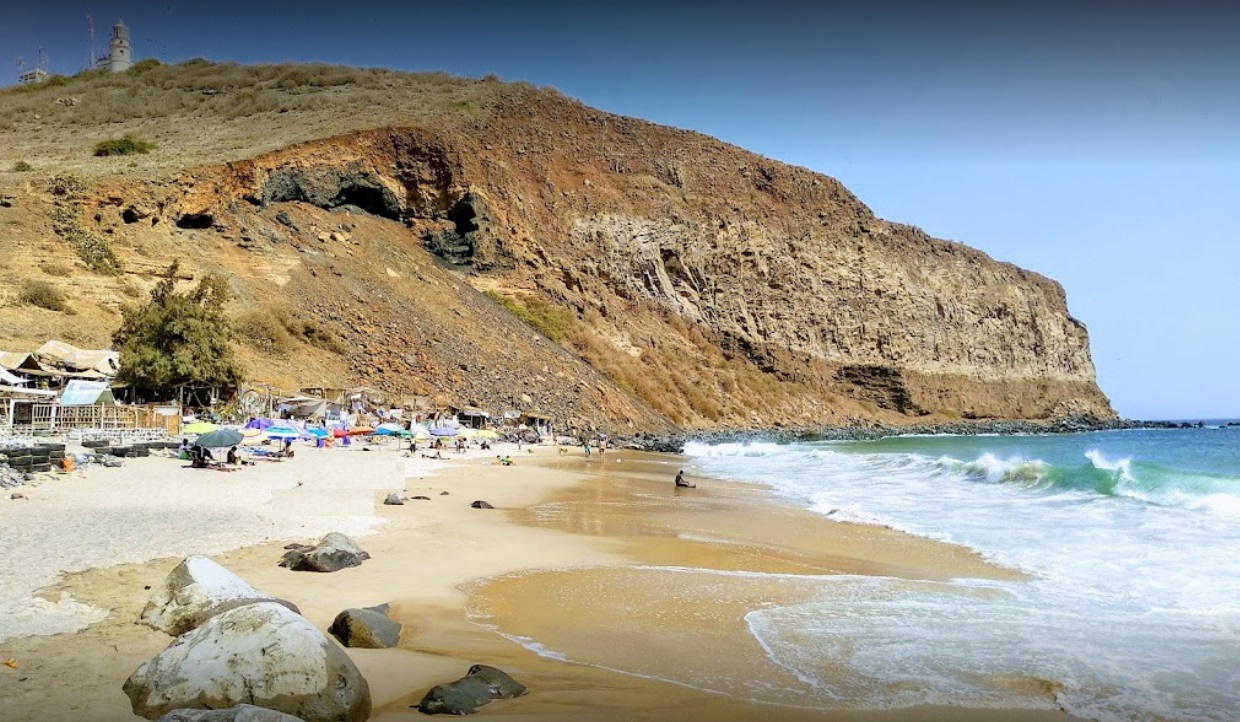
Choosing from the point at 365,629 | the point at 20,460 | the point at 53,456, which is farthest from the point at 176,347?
the point at 365,629

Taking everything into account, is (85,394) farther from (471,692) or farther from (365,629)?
(471,692)

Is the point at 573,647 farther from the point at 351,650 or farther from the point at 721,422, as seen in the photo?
the point at 721,422

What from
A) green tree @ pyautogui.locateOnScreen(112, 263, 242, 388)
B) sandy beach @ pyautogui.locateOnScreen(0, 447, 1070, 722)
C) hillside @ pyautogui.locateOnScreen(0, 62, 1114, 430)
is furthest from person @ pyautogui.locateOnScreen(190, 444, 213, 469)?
hillside @ pyautogui.locateOnScreen(0, 62, 1114, 430)

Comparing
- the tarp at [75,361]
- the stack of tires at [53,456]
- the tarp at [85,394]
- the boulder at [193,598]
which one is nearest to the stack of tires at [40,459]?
the stack of tires at [53,456]

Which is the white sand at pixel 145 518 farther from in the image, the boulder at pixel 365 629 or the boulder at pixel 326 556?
the boulder at pixel 365 629

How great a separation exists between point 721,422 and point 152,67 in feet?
263

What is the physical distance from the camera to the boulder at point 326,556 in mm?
9523

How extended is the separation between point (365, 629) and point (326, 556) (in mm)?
3002

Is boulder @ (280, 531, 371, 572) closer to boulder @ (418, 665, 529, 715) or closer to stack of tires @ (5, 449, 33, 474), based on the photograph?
boulder @ (418, 665, 529, 715)

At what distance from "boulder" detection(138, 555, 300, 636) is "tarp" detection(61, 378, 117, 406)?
71.9 ft

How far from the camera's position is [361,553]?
10375 millimetres

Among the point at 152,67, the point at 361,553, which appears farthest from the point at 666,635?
the point at 152,67

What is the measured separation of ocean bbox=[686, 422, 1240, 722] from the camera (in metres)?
6.59

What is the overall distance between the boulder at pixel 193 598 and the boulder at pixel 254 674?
112 centimetres
